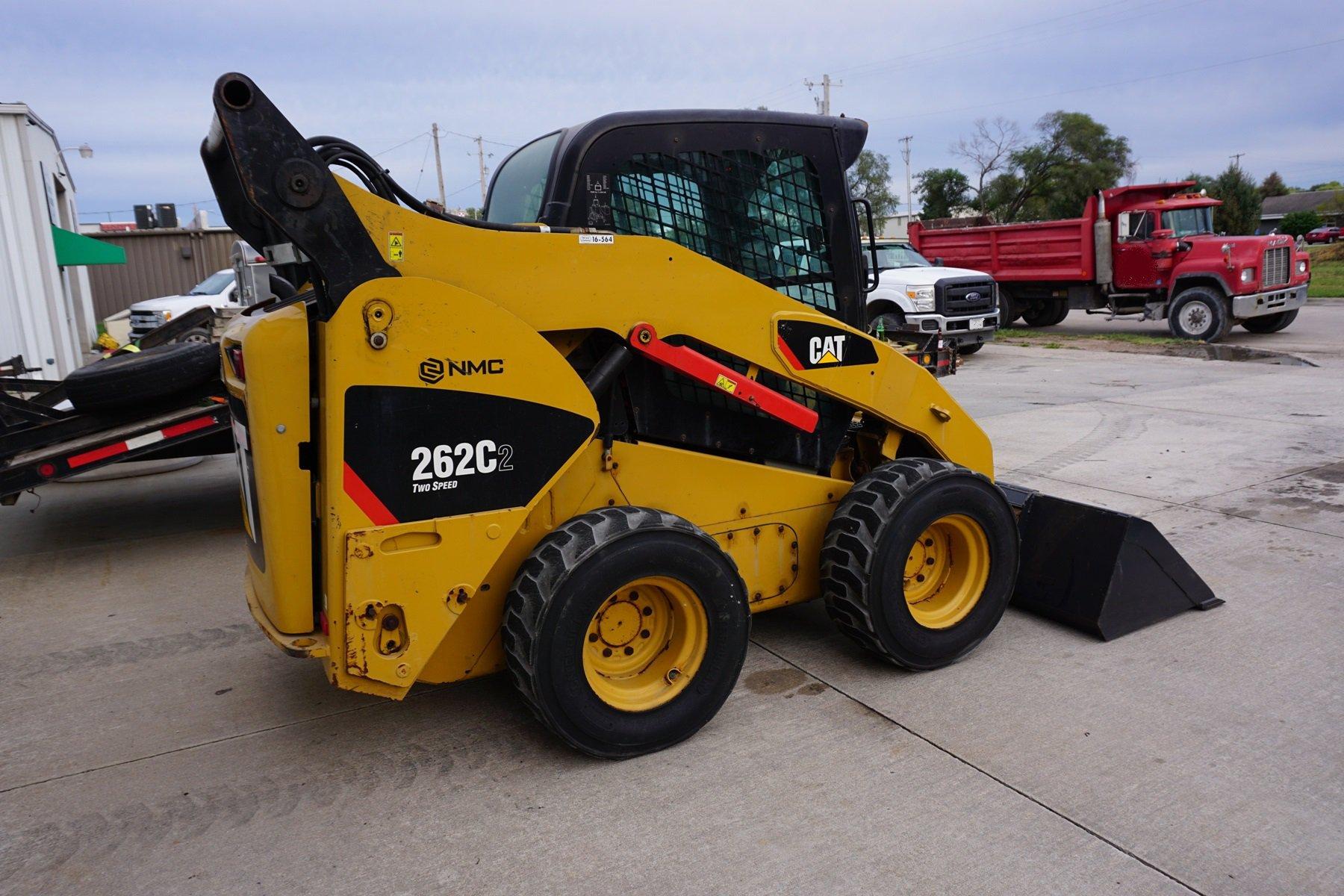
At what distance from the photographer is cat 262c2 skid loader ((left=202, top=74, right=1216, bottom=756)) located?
118 inches

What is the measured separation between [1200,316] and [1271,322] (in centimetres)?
185

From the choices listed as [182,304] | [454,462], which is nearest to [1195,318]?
[454,462]

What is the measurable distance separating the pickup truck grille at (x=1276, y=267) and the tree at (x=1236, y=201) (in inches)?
1100

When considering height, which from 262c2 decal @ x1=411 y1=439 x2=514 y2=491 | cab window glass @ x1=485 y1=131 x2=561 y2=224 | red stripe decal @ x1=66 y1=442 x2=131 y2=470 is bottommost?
red stripe decal @ x1=66 y1=442 x2=131 y2=470

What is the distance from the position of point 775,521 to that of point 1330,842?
217cm

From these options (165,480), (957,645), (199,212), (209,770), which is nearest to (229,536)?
(165,480)

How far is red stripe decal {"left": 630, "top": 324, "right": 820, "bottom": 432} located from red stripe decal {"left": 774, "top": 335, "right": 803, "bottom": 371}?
139mm

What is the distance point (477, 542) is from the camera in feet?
10.5

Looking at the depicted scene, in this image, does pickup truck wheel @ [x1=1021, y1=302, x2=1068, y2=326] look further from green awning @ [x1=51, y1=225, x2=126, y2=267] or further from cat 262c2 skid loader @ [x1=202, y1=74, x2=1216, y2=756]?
green awning @ [x1=51, y1=225, x2=126, y2=267]

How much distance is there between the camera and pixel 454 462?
313cm

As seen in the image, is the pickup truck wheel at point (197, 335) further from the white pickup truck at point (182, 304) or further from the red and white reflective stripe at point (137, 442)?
the white pickup truck at point (182, 304)

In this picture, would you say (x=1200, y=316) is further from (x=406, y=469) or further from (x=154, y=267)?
(x=154, y=267)

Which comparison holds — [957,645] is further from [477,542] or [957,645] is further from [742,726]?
[477,542]

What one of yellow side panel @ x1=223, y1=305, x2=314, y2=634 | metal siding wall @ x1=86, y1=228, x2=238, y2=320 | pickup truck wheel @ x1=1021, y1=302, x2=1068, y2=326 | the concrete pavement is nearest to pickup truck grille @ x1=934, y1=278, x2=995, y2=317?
pickup truck wheel @ x1=1021, y1=302, x2=1068, y2=326
